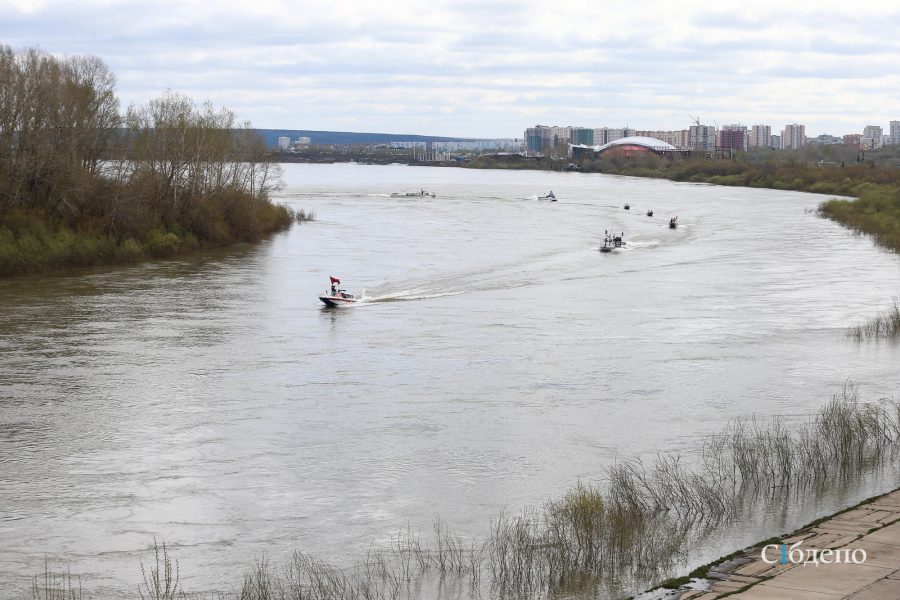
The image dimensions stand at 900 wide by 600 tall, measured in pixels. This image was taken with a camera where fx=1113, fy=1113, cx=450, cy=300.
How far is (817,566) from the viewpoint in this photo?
469 inches

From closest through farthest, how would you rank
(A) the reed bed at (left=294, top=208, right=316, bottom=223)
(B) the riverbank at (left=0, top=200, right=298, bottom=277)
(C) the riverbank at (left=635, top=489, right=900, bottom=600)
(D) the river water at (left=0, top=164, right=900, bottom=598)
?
1. (C) the riverbank at (left=635, top=489, right=900, bottom=600)
2. (D) the river water at (left=0, top=164, right=900, bottom=598)
3. (B) the riverbank at (left=0, top=200, right=298, bottom=277)
4. (A) the reed bed at (left=294, top=208, right=316, bottom=223)

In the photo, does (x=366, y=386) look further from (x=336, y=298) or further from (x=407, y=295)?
(x=407, y=295)

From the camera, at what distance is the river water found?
16.0 metres

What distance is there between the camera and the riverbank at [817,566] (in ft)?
36.2

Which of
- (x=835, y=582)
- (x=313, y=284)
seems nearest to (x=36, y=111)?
(x=313, y=284)

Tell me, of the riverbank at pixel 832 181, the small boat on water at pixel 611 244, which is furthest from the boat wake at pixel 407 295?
the riverbank at pixel 832 181

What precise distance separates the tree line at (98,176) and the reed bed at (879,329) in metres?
29.9

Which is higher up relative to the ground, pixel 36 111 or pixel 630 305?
pixel 36 111

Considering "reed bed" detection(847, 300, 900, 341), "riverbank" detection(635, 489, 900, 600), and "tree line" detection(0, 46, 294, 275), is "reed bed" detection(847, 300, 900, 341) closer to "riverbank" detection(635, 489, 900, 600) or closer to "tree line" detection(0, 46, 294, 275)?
"riverbank" detection(635, 489, 900, 600)

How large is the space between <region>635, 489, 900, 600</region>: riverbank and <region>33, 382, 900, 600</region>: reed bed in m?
0.98

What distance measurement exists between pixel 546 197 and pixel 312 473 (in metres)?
88.5

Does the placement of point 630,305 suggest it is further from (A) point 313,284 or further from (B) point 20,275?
(B) point 20,275

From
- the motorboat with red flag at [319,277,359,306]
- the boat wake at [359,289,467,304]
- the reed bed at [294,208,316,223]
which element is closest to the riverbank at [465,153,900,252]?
the boat wake at [359,289,467,304]

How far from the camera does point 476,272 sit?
45.7 meters
